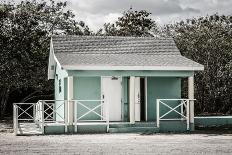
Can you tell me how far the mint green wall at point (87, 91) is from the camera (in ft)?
68.7

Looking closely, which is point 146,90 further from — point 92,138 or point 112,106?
point 92,138

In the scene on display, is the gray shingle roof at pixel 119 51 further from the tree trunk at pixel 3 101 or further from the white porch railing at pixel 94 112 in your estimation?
the tree trunk at pixel 3 101

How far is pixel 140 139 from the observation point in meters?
16.4

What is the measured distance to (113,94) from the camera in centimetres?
2117

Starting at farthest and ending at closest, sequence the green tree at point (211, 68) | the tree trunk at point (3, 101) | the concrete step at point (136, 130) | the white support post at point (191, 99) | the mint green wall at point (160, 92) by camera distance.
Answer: the green tree at point (211, 68), the tree trunk at point (3, 101), the mint green wall at point (160, 92), the white support post at point (191, 99), the concrete step at point (136, 130)

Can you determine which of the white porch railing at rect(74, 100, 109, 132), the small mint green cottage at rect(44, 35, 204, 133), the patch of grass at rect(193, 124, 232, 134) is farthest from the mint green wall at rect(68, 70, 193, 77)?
the patch of grass at rect(193, 124, 232, 134)

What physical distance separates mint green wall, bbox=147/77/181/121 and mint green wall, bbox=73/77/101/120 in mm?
2260

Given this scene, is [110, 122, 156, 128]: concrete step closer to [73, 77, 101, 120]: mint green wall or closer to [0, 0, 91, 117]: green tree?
[73, 77, 101, 120]: mint green wall

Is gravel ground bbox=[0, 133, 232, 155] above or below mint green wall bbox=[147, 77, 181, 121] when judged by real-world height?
below

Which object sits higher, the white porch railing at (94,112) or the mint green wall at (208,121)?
the white porch railing at (94,112)

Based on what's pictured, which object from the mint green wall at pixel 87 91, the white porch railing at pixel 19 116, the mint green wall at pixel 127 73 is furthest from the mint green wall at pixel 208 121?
the white porch railing at pixel 19 116

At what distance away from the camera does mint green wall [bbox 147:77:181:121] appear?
21672 mm

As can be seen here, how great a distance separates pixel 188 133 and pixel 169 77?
12.2 ft

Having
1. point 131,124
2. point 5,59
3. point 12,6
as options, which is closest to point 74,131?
point 131,124
